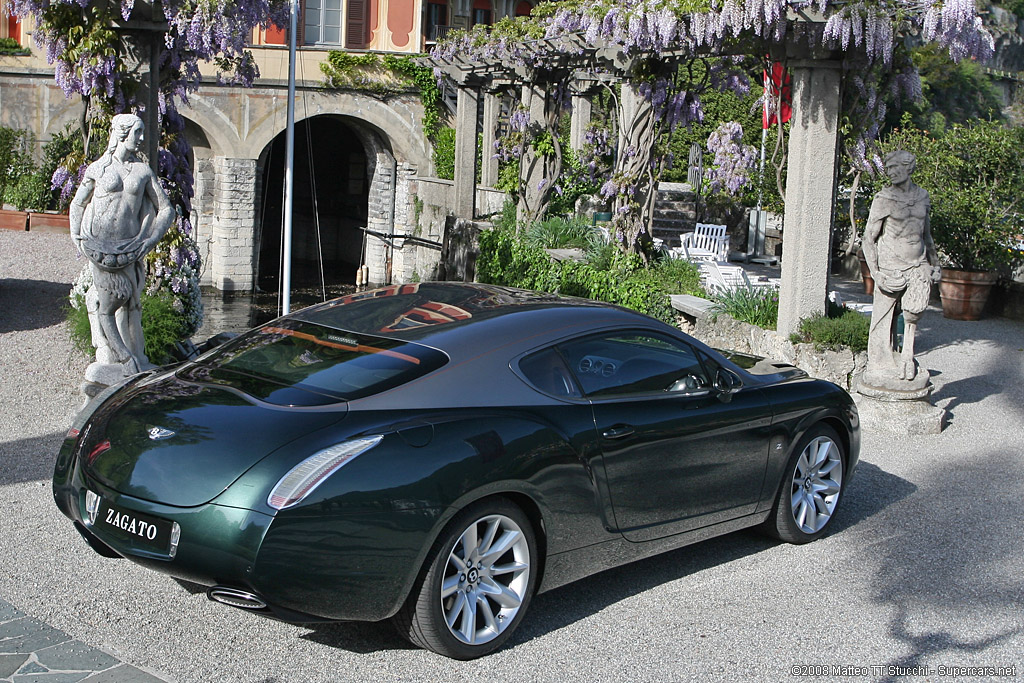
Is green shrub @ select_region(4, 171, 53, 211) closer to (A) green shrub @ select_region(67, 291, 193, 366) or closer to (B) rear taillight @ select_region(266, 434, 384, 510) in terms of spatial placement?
(A) green shrub @ select_region(67, 291, 193, 366)

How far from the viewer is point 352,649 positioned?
15.5ft

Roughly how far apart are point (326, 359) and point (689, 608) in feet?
6.96

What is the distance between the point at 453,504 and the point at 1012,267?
12894 millimetres

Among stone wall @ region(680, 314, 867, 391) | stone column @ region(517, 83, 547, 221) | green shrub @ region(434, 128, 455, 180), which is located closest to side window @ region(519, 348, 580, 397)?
stone wall @ region(680, 314, 867, 391)

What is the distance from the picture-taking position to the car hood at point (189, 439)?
4.29m

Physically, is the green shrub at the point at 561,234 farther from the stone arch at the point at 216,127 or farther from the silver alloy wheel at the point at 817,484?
the stone arch at the point at 216,127

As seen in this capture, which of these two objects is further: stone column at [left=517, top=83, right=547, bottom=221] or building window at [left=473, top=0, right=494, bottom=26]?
building window at [left=473, top=0, right=494, bottom=26]

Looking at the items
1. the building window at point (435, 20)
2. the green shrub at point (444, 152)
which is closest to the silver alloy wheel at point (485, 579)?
the green shrub at point (444, 152)

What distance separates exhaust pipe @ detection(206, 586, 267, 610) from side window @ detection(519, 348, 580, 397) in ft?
5.06

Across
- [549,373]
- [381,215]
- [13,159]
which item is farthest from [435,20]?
[549,373]

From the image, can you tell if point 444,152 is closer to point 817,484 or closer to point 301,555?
point 817,484

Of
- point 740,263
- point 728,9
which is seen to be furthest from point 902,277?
point 740,263

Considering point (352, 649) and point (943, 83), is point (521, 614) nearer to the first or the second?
point (352, 649)

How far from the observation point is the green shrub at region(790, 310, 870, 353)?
10484 mm
